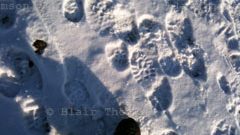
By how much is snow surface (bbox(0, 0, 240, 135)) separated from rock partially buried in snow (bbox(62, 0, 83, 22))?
1 centimetres

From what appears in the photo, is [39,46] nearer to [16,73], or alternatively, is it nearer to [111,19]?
[16,73]

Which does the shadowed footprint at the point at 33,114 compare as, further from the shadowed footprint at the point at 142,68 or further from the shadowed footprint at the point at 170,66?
the shadowed footprint at the point at 170,66

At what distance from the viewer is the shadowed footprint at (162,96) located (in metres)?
5.76

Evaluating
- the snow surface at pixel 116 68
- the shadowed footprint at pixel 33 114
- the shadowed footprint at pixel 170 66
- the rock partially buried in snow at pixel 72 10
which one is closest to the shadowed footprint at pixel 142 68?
the snow surface at pixel 116 68

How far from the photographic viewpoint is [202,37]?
600 centimetres

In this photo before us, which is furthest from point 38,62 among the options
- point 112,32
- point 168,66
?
point 168,66

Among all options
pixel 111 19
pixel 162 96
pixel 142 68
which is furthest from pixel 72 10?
pixel 162 96

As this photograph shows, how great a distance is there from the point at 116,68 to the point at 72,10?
103cm

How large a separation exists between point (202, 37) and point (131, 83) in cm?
128

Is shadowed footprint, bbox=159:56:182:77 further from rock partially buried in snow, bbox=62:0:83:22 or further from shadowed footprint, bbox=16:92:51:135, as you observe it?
shadowed footprint, bbox=16:92:51:135

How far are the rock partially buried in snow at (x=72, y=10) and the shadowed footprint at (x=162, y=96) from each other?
150cm

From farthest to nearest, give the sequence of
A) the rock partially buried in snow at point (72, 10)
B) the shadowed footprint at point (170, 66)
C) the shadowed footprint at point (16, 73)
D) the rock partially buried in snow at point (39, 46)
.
Result: the shadowed footprint at point (170, 66)
the rock partially buried in snow at point (72, 10)
the rock partially buried in snow at point (39, 46)
the shadowed footprint at point (16, 73)

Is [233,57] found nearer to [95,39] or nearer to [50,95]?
[95,39]

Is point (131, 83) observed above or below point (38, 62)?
below
